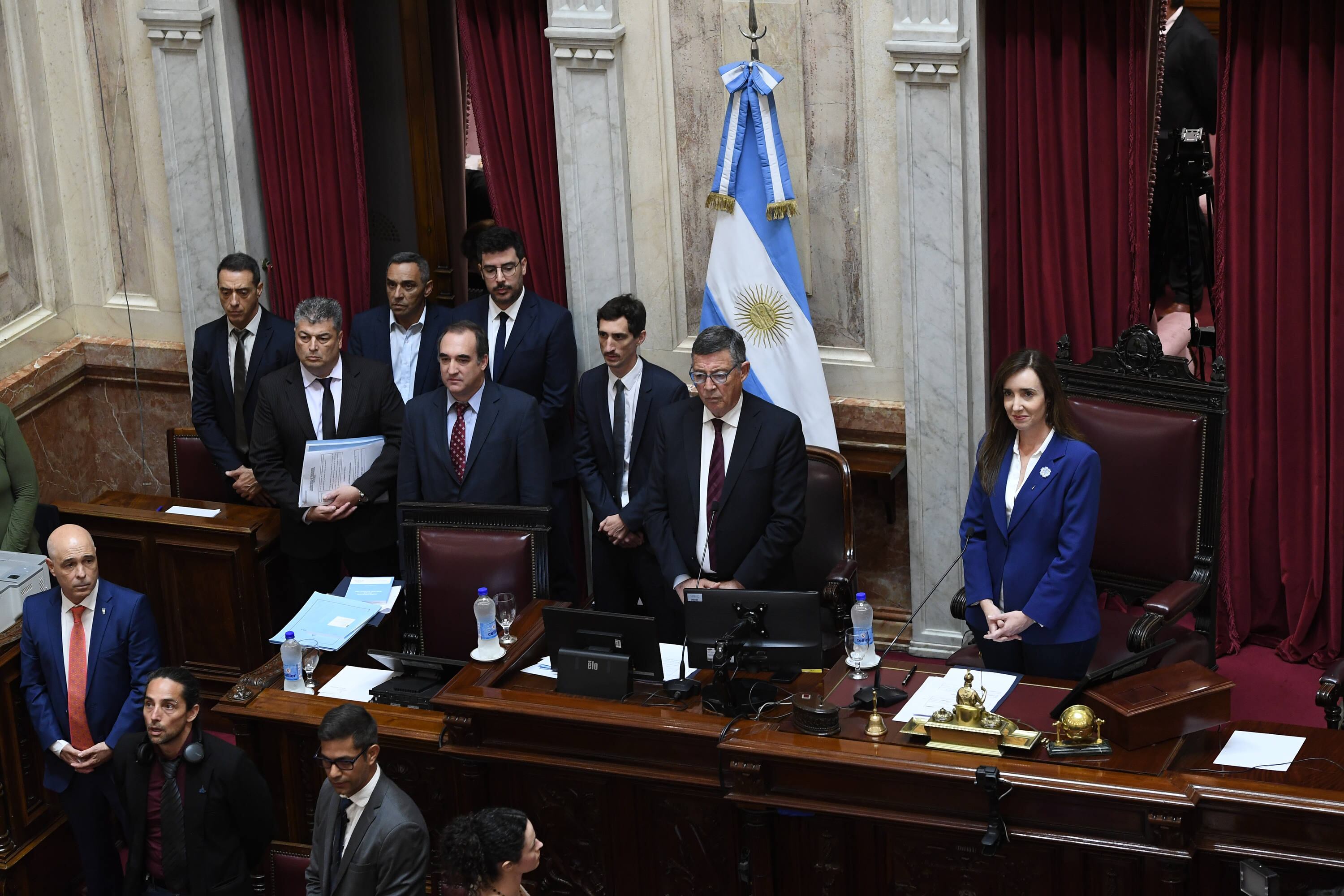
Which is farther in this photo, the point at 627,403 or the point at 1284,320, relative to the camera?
the point at 627,403

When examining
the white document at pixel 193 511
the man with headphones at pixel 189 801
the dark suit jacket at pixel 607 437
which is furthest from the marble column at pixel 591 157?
the man with headphones at pixel 189 801

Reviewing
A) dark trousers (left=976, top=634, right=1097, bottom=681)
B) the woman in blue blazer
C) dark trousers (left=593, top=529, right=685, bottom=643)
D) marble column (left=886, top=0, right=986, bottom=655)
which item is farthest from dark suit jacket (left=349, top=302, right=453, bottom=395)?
dark trousers (left=976, top=634, right=1097, bottom=681)

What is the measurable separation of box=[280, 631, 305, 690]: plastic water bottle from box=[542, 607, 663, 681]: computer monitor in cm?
94

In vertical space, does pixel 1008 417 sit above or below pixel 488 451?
above

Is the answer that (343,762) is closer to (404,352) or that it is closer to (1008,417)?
(1008,417)

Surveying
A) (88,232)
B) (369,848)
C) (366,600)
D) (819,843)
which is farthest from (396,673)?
(88,232)

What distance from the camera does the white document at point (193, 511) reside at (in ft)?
21.9

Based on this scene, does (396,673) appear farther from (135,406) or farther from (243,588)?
(135,406)

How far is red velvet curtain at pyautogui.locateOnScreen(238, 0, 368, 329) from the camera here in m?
7.23

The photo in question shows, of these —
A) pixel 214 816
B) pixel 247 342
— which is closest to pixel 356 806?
pixel 214 816

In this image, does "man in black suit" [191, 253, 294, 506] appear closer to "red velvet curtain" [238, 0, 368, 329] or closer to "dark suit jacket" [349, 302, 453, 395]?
"dark suit jacket" [349, 302, 453, 395]

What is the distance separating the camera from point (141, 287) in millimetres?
7832

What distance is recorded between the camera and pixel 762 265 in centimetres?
652

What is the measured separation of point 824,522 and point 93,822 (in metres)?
2.70
